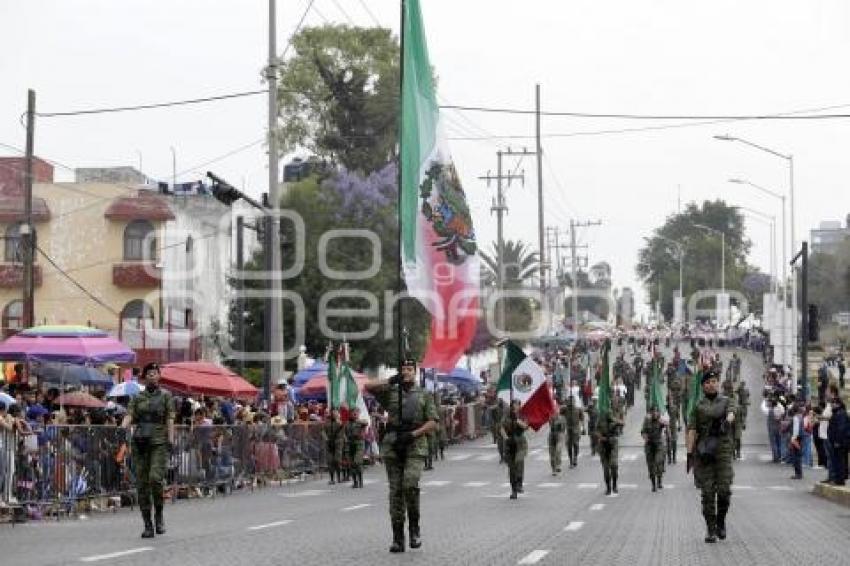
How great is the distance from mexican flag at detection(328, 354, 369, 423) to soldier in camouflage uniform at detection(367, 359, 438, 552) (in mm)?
18640

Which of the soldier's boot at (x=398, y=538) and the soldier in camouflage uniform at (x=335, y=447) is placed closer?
the soldier's boot at (x=398, y=538)

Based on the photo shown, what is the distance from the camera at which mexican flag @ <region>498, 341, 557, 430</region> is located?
90.5 ft

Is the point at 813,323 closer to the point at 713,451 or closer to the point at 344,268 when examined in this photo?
the point at 713,451

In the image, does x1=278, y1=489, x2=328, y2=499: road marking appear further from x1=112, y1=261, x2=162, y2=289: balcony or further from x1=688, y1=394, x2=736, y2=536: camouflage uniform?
x1=112, y1=261, x2=162, y2=289: balcony

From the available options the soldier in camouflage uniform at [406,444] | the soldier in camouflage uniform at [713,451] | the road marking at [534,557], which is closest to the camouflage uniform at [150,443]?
the soldier in camouflage uniform at [406,444]

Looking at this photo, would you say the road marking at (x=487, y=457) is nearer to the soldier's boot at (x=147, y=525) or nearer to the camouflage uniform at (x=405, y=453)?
the soldier's boot at (x=147, y=525)

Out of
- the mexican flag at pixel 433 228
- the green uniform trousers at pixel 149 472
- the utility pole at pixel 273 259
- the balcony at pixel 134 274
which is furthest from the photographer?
the balcony at pixel 134 274

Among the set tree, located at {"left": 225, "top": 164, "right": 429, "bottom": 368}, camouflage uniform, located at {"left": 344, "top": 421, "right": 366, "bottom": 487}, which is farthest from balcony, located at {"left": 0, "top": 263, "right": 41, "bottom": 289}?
camouflage uniform, located at {"left": 344, "top": 421, "right": 366, "bottom": 487}

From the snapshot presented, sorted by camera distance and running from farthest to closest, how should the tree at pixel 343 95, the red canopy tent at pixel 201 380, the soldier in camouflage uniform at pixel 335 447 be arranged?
the tree at pixel 343 95, the soldier in camouflage uniform at pixel 335 447, the red canopy tent at pixel 201 380

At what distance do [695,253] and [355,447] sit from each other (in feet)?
514

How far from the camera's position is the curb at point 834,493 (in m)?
25.7

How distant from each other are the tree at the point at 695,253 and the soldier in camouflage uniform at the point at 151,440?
16498cm

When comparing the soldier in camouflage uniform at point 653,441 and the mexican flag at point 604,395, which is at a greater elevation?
the mexican flag at point 604,395

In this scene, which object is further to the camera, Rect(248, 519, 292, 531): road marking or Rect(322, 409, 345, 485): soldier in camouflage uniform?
Rect(322, 409, 345, 485): soldier in camouflage uniform
